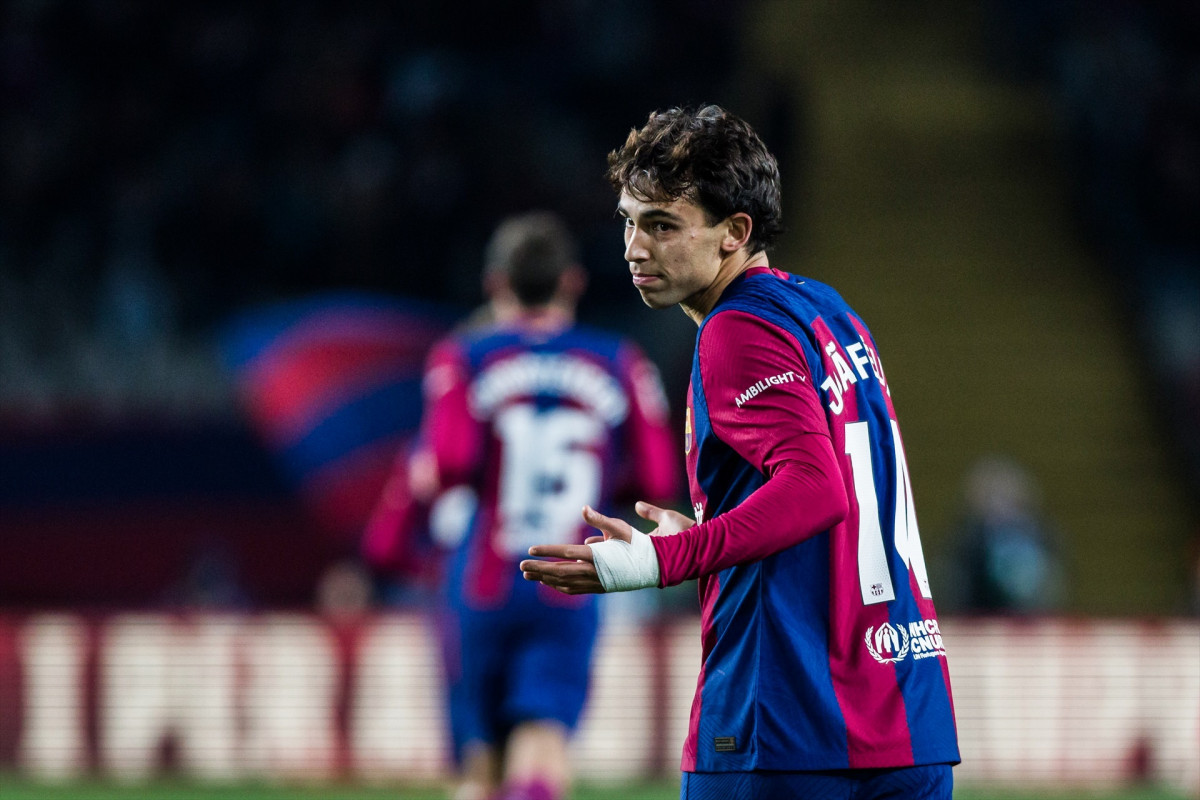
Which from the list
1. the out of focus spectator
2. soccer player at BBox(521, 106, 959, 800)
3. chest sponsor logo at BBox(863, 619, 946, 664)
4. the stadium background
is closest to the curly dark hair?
soccer player at BBox(521, 106, 959, 800)

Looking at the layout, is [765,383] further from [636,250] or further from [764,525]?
[636,250]

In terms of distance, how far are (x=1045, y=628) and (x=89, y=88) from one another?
35.9 feet

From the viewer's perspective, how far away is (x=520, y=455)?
18.4 ft

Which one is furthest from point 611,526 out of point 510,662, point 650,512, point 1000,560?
point 1000,560

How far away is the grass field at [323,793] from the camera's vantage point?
29.9ft

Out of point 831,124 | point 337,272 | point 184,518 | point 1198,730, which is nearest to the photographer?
point 1198,730

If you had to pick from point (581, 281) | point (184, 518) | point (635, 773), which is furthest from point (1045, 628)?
point (184, 518)

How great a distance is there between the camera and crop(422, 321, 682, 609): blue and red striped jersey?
18.3 feet

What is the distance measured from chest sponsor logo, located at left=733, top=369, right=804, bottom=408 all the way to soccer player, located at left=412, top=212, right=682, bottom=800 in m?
2.66

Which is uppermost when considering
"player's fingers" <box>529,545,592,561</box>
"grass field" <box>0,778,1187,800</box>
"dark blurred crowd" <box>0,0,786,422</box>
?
"dark blurred crowd" <box>0,0,786,422</box>

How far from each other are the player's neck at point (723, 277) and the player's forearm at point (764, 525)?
17.8 inches

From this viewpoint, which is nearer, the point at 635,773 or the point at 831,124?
the point at 635,773

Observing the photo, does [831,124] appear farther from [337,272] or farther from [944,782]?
[944,782]

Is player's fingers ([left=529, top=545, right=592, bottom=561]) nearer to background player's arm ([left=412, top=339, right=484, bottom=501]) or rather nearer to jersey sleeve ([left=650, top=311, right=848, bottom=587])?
jersey sleeve ([left=650, top=311, right=848, bottom=587])
